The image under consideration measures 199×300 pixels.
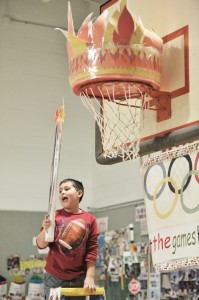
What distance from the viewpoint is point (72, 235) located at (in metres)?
3.81

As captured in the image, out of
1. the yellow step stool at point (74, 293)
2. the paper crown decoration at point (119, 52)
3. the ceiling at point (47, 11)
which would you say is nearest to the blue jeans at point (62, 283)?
the yellow step stool at point (74, 293)

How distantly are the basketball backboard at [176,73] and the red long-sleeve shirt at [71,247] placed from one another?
0.63 meters

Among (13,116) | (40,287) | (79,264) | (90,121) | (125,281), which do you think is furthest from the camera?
(90,121)

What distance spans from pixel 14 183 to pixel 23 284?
4.93 ft

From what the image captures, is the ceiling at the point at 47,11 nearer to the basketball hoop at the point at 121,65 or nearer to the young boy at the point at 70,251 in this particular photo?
the basketball hoop at the point at 121,65

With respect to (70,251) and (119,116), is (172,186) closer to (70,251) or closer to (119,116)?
(119,116)

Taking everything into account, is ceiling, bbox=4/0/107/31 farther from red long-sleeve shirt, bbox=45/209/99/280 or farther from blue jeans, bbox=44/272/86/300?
blue jeans, bbox=44/272/86/300

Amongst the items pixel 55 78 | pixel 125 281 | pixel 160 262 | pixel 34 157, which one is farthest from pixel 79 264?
pixel 55 78

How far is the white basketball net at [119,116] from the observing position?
12.4 ft

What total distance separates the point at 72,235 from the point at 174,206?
2.29ft

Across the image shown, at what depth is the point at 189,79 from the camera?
3.50 meters

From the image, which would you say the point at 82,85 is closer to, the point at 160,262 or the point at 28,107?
the point at 160,262

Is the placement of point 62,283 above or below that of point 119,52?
below

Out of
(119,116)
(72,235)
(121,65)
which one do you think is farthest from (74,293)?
(121,65)
